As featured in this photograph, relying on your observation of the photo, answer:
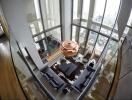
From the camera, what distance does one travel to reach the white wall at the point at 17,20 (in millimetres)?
4125

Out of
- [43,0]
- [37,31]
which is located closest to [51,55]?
[37,31]

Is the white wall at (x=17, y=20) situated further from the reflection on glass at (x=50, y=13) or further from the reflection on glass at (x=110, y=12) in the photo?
the reflection on glass at (x=110, y=12)

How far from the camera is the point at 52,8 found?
6.98 m

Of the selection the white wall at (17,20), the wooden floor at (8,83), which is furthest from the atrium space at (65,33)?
the wooden floor at (8,83)

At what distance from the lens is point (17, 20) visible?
4516 millimetres

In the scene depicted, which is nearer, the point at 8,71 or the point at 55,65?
the point at 8,71

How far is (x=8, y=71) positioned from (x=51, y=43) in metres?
6.54

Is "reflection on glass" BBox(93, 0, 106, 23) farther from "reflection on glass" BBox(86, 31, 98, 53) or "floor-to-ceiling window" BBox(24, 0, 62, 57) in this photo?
"floor-to-ceiling window" BBox(24, 0, 62, 57)

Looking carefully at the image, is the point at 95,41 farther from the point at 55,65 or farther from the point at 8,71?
the point at 8,71

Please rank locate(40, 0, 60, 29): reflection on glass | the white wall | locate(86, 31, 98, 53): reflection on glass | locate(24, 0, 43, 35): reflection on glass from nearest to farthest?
the white wall < locate(24, 0, 43, 35): reflection on glass < locate(40, 0, 60, 29): reflection on glass < locate(86, 31, 98, 53): reflection on glass

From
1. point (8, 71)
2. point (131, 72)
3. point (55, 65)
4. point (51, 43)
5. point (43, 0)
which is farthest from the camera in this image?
point (51, 43)

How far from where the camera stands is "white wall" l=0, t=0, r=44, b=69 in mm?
4125

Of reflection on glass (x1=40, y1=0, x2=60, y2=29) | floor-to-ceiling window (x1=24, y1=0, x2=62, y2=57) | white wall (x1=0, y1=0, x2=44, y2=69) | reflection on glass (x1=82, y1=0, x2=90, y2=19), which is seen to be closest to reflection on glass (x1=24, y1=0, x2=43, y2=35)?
floor-to-ceiling window (x1=24, y1=0, x2=62, y2=57)

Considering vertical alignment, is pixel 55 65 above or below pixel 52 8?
below
